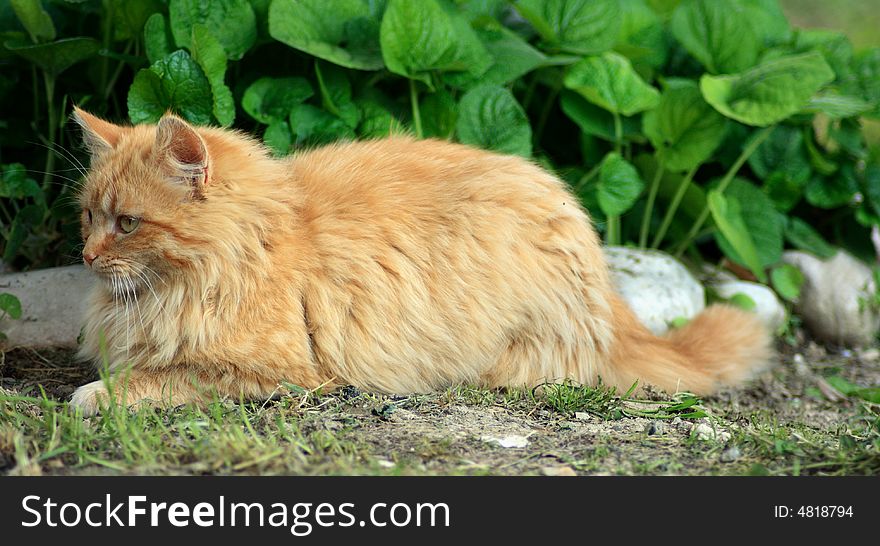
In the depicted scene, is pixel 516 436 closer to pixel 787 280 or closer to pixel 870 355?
pixel 787 280

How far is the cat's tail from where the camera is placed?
384 centimetres

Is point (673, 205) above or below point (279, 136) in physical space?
below

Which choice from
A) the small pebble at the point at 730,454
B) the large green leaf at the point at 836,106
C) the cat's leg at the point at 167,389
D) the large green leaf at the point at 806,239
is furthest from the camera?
the large green leaf at the point at 806,239

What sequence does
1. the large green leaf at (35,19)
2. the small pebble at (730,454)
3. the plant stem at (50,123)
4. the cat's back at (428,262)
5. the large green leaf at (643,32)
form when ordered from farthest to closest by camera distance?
the large green leaf at (643,32)
the plant stem at (50,123)
the large green leaf at (35,19)
the cat's back at (428,262)
the small pebble at (730,454)

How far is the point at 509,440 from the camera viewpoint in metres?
3.08

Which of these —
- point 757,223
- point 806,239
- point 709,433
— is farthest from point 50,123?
point 806,239

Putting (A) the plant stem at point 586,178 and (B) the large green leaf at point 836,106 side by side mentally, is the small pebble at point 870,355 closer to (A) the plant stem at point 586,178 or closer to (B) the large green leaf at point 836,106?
(B) the large green leaf at point 836,106

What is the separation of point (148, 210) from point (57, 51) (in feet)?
4.49

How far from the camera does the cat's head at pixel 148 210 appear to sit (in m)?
3.13

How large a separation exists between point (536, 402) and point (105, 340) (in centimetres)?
160

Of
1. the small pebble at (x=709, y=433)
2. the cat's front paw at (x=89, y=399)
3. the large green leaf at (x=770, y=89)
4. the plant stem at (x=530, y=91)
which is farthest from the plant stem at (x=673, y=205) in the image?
the cat's front paw at (x=89, y=399)

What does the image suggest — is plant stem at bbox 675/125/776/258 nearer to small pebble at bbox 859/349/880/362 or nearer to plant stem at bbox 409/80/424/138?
small pebble at bbox 859/349/880/362

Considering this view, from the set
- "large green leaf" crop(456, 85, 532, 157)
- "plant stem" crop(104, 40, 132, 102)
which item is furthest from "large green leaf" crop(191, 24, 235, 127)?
"large green leaf" crop(456, 85, 532, 157)

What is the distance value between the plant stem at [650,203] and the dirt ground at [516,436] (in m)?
1.39
